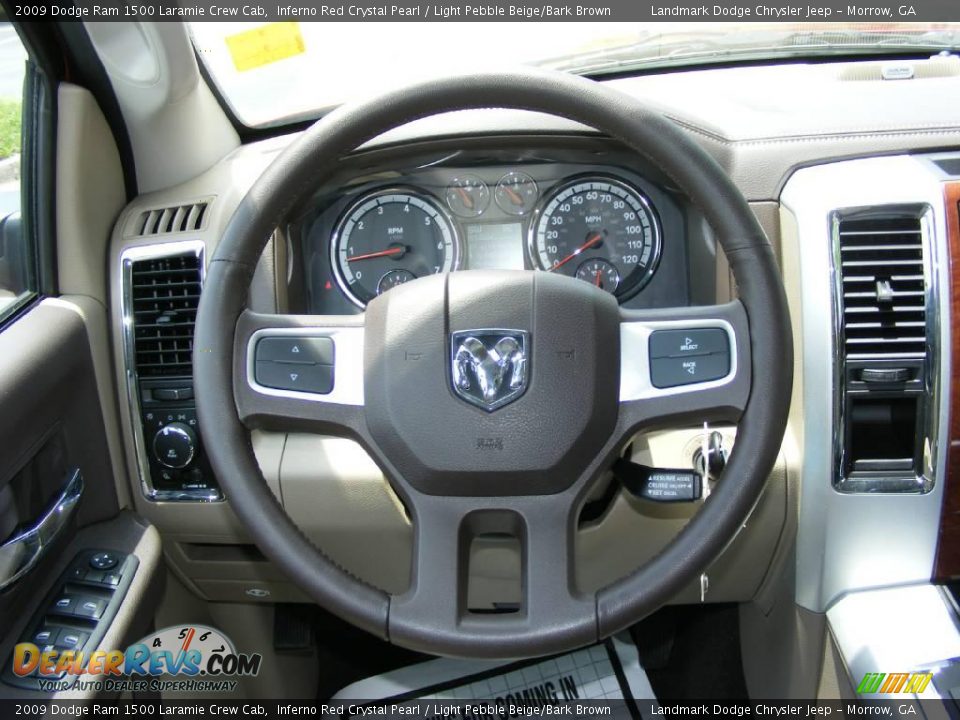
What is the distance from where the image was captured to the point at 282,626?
6.29 ft

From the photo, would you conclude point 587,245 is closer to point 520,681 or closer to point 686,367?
point 686,367

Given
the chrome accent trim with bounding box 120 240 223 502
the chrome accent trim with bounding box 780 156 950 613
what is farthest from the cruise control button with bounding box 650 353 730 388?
the chrome accent trim with bounding box 120 240 223 502

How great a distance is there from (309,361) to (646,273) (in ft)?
2.28

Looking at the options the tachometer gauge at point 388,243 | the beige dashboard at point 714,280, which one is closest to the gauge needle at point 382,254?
the tachometer gauge at point 388,243

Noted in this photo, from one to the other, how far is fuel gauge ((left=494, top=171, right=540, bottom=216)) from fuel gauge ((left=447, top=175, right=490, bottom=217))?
0.03 m

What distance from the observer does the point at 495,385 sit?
1.08 m

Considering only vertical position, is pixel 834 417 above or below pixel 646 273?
below

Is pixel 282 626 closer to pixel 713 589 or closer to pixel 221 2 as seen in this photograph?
pixel 713 589

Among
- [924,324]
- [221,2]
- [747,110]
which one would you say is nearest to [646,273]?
[747,110]

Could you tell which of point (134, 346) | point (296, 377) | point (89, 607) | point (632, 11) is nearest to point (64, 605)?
point (89, 607)

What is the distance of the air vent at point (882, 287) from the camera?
1.30 meters

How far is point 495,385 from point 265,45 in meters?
0.87

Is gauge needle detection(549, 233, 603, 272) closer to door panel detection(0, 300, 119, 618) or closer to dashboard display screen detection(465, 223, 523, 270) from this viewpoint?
dashboard display screen detection(465, 223, 523, 270)

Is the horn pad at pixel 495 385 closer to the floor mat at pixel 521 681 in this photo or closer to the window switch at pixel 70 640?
the window switch at pixel 70 640
